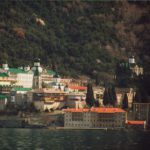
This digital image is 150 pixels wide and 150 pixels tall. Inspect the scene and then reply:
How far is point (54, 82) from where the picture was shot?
7475 inches

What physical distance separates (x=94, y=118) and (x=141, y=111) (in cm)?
984

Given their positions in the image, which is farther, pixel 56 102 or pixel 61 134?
pixel 56 102

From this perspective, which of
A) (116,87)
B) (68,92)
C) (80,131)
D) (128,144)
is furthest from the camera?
(116,87)

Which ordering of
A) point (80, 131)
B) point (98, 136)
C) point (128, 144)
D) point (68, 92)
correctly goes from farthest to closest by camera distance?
point (68, 92) < point (80, 131) < point (98, 136) < point (128, 144)

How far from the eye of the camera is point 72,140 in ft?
416

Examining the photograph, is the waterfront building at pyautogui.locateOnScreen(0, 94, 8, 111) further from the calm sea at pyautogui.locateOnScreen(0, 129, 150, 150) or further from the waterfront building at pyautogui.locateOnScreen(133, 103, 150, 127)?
the waterfront building at pyautogui.locateOnScreen(133, 103, 150, 127)

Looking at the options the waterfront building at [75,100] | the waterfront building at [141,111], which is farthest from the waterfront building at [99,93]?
the waterfront building at [141,111]

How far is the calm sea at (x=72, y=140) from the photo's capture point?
116 metres

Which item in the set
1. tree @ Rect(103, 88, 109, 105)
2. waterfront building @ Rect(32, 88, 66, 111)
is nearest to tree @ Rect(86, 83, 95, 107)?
tree @ Rect(103, 88, 109, 105)

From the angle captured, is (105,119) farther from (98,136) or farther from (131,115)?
(98,136)

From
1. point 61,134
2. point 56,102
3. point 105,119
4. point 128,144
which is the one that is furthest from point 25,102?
point 128,144

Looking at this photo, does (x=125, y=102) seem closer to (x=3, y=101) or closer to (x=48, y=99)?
(x=48, y=99)

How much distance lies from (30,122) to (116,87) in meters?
34.3

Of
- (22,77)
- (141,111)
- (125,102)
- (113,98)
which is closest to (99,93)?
(113,98)
